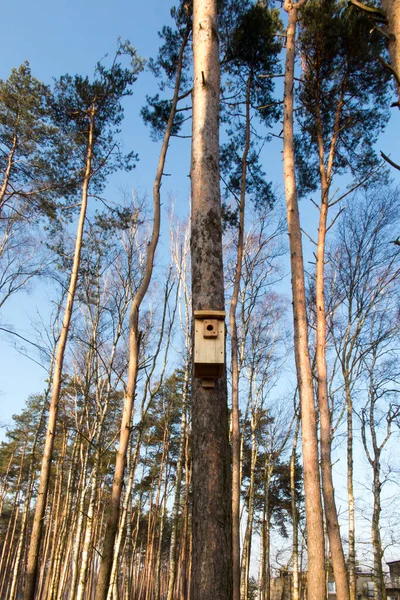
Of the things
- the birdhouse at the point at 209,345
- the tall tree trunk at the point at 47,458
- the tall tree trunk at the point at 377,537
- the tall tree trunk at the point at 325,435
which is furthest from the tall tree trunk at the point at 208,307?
the tall tree trunk at the point at 377,537

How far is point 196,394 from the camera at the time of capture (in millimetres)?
2920

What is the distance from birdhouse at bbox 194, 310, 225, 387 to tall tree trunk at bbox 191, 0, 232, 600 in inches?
3.7

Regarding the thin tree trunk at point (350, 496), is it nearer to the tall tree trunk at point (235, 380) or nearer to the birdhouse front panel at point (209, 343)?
the tall tree trunk at point (235, 380)

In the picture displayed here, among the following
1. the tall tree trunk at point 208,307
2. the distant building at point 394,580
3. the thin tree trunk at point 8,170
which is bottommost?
the distant building at point 394,580

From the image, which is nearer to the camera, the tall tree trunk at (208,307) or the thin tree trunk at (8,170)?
the tall tree trunk at (208,307)

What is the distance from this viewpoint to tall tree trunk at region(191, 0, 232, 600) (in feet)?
8.07

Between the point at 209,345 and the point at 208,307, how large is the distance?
38cm

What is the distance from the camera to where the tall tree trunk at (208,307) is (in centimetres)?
246

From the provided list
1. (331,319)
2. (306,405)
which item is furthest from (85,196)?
(331,319)

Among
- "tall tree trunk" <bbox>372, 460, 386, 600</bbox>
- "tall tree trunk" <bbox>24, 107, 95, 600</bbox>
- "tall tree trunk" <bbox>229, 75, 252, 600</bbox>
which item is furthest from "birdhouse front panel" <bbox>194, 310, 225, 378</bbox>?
"tall tree trunk" <bbox>372, 460, 386, 600</bbox>

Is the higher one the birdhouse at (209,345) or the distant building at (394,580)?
the birdhouse at (209,345)

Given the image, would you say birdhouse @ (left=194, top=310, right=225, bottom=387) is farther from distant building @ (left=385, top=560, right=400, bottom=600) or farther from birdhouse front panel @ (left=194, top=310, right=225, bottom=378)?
distant building @ (left=385, top=560, right=400, bottom=600)

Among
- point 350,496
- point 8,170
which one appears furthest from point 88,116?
point 350,496

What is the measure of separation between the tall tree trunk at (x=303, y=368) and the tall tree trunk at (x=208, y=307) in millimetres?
3061
